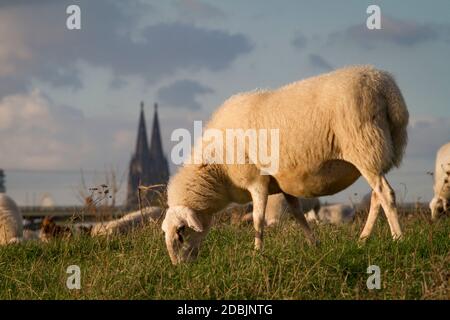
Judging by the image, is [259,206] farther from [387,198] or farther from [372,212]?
[387,198]

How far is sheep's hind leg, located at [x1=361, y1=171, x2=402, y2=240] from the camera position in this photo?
30.5ft

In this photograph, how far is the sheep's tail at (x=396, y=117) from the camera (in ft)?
31.0

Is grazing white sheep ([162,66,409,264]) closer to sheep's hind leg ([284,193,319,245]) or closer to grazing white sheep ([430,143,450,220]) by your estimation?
sheep's hind leg ([284,193,319,245])

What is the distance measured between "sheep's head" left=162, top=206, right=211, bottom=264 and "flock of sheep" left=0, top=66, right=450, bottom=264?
0.01 m

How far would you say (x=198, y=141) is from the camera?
35.8 feet

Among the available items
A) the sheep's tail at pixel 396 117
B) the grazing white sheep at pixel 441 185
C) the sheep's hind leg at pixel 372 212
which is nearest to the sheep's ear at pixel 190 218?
the sheep's hind leg at pixel 372 212

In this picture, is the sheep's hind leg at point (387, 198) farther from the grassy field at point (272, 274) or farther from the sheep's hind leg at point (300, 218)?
the sheep's hind leg at point (300, 218)

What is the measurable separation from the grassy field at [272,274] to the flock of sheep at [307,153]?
0.47m

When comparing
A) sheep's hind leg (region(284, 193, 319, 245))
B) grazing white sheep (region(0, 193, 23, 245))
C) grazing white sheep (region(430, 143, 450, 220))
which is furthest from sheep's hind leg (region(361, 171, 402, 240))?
grazing white sheep (region(0, 193, 23, 245))

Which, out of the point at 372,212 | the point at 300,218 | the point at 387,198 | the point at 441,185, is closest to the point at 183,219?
the point at 300,218

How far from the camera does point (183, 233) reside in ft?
33.7

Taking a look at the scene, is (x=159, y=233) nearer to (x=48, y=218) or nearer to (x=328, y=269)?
(x=328, y=269)

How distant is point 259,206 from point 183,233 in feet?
3.63

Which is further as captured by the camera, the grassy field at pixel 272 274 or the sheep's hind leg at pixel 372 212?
the sheep's hind leg at pixel 372 212
